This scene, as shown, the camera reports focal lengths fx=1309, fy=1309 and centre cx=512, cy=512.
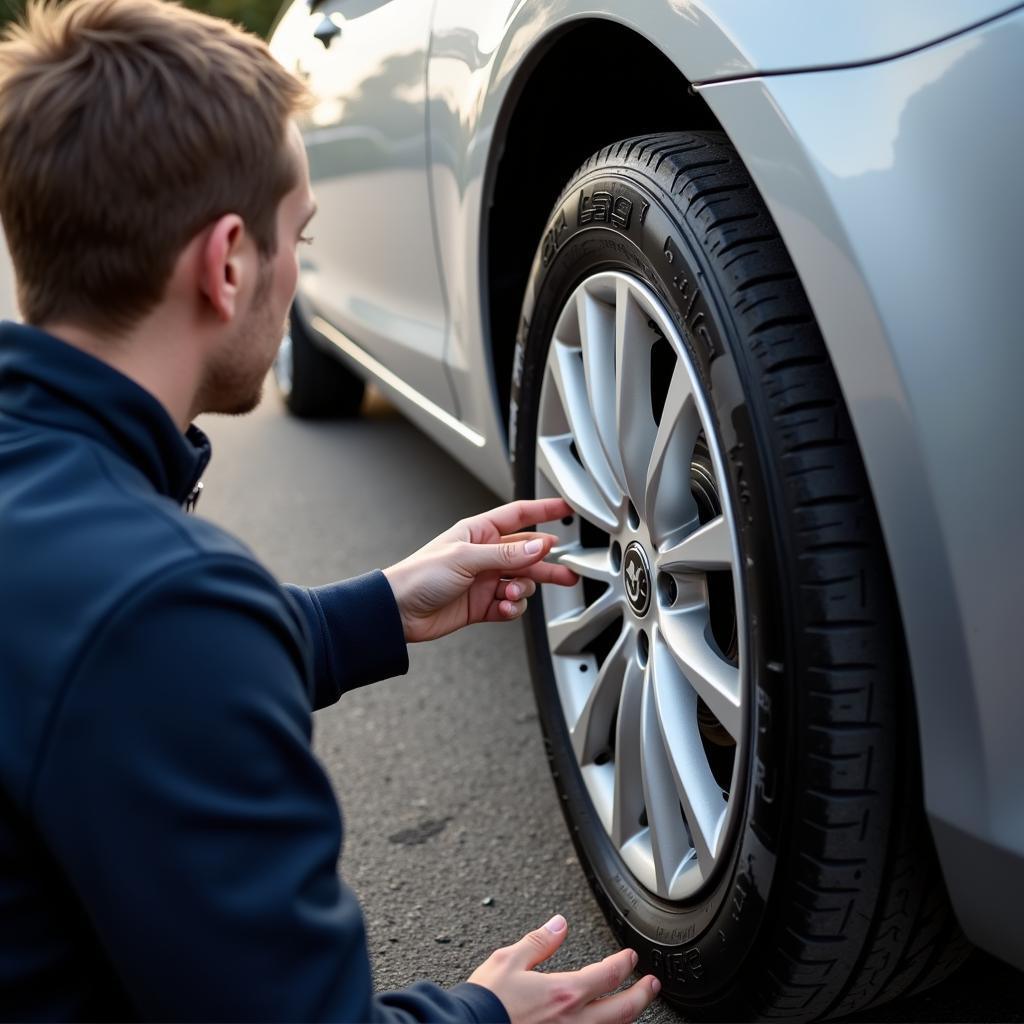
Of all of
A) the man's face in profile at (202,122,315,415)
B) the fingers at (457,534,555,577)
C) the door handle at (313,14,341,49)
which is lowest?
the fingers at (457,534,555,577)

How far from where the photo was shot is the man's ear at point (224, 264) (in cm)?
95

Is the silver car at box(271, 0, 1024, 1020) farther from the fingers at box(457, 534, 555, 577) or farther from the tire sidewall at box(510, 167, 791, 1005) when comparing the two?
the fingers at box(457, 534, 555, 577)

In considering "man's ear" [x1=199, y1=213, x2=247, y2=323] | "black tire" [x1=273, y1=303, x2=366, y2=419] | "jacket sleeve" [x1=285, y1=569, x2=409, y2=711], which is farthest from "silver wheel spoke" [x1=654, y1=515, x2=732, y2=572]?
"black tire" [x1=273, y1=303, x2=366, y2=419]

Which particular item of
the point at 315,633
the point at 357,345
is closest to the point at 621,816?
the point at 315,633

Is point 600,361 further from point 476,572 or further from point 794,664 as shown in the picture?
point 794,664

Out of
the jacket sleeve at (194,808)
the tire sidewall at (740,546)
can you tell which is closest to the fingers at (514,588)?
the tire sidewall at (740,546)

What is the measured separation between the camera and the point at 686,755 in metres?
1.40

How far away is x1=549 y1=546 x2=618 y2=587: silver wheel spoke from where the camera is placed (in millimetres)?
1584

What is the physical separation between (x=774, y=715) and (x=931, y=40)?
0.58m

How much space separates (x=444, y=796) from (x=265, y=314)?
1.18m

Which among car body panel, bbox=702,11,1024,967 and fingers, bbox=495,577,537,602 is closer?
car body panel, bbox=702,11,1024,967

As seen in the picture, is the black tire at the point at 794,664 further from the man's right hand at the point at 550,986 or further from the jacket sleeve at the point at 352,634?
the jacket sleeve at the point at 352,634

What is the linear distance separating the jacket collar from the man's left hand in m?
0.52

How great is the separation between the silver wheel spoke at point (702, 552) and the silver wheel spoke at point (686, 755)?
0.36 ft
